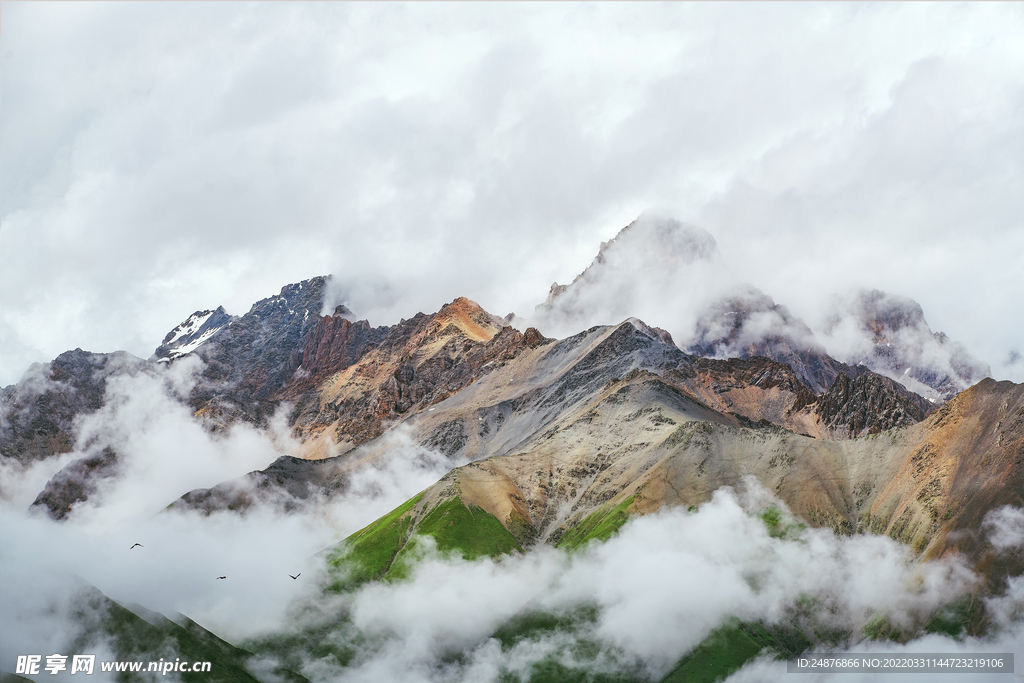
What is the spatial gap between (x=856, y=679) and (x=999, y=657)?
94.0 ft

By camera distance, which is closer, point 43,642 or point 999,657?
point 999,657

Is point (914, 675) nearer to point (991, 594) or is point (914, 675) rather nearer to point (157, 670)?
point (991, 594)

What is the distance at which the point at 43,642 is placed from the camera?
199375 millimetres

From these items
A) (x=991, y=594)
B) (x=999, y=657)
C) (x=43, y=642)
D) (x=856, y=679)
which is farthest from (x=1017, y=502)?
(x=43, y=642)

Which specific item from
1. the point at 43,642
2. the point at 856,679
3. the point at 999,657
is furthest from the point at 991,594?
the point at 43,642

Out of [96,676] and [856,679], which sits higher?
[96,676]

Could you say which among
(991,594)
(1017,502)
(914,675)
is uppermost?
(1017,502)

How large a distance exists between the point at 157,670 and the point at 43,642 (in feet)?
78.3

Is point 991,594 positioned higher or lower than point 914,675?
higher

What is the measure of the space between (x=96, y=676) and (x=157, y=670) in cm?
1146

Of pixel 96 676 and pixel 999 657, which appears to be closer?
pixel 999 657

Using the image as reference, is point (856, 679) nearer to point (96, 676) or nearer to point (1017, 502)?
point (1017, 502)

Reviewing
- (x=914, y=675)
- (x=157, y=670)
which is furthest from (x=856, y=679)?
(x=157, y=670)

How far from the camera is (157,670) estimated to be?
200 m
